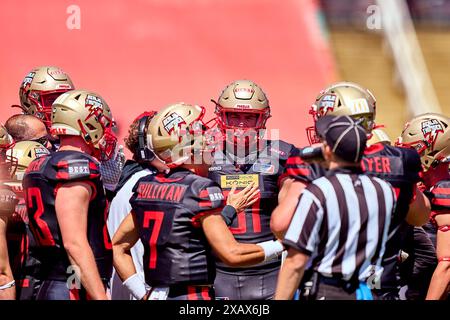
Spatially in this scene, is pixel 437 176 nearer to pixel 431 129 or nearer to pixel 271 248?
pixel 431 129

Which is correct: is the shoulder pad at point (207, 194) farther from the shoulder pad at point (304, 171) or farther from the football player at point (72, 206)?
the football player at point (72, 206)

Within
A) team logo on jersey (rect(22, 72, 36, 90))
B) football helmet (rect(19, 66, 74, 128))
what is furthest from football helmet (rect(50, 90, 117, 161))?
team logo on jersey (rect(22, 72, 36, 90))

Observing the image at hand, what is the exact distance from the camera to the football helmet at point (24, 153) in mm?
6543

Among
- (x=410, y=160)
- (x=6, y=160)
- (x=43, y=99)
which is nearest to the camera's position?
(x=410, y=160)

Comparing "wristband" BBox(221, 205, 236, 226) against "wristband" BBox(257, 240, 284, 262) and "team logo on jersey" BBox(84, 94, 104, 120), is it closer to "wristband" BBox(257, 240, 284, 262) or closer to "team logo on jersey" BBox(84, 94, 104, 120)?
"wristband" BBox(257, 240, 284, 262)

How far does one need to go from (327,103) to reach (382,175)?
67 cm

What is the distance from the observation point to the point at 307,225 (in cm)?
471

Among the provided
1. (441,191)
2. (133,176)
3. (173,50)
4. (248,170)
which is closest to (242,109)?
(248,170)

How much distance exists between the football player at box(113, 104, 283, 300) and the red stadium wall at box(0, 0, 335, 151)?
8.81 meters

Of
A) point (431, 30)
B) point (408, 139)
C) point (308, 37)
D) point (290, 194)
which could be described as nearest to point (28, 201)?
point (290, 194)

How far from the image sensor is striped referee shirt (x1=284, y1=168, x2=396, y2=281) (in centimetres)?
472

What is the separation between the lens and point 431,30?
709 inches

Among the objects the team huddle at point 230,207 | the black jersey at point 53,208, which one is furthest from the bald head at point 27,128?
the black jersey at point 53,208

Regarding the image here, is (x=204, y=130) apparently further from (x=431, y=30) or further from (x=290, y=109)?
(x=431, y=30)
